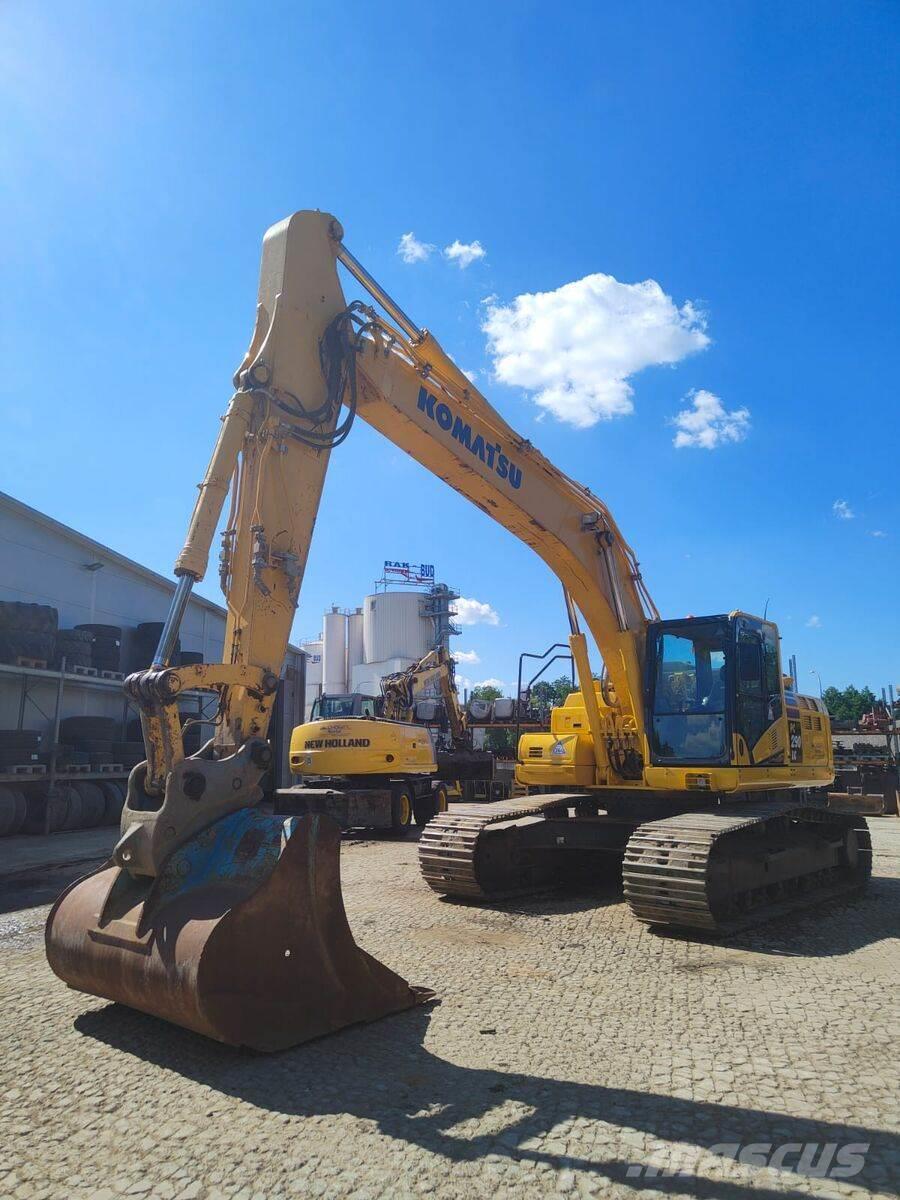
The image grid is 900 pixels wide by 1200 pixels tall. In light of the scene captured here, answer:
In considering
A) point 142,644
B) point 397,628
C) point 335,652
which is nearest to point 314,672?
point 335,652

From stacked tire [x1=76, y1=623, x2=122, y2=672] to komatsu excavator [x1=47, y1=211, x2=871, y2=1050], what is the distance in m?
12.9

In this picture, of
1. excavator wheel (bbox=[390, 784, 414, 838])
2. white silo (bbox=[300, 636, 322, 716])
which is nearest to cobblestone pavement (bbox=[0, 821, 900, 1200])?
excavator wheel (bbox=[390, 784, 414, 838])

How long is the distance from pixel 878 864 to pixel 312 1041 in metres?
10.1

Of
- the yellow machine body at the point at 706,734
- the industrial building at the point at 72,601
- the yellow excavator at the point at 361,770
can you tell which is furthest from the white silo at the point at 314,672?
the yellow machine body at the point at 706,734

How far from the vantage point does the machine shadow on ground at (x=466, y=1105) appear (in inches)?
127

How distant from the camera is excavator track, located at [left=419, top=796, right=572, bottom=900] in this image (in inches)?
326

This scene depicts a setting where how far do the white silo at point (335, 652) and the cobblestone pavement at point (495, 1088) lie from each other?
177 feet

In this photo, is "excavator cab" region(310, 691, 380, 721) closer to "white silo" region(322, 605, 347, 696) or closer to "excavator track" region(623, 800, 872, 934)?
"excavator track" region(623, 800, 872, 934)

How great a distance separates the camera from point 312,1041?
455 cm

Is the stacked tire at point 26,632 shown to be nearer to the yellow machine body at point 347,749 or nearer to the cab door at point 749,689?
the yellow machine body at point 347,749

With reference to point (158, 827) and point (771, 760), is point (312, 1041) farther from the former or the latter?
point (771, 760)

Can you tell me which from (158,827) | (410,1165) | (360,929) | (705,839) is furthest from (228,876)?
(705,839)

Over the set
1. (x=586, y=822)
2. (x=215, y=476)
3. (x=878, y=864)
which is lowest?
(x=878, y=864)

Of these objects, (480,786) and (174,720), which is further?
(480,786)
